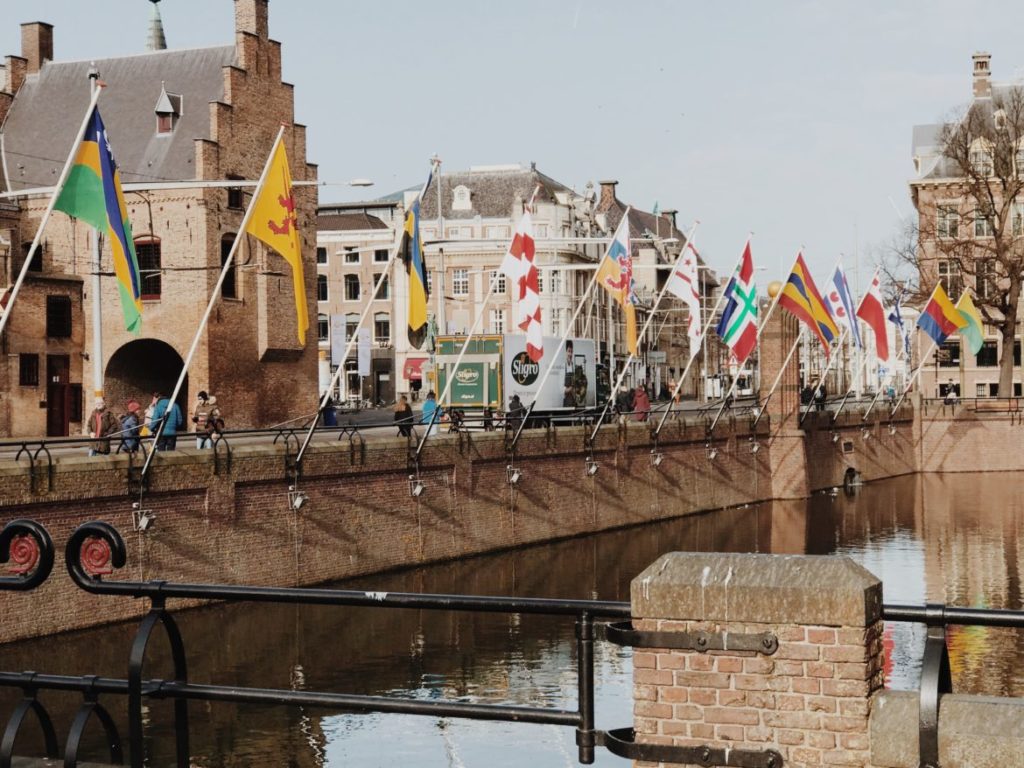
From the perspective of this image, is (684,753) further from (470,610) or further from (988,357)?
(988,357)

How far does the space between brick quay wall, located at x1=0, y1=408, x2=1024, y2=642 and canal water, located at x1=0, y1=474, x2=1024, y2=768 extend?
25.5 inches

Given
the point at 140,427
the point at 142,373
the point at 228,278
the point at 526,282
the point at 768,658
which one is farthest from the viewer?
the point at 142,373

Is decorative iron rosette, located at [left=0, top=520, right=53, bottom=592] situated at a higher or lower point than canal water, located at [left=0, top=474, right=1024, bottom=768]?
higher

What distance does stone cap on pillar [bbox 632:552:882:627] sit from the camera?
18.4 ft

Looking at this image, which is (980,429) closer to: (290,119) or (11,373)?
(290,119)

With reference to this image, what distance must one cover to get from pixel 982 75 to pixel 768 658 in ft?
291

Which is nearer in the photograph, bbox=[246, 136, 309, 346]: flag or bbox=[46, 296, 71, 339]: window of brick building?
bbox=[246, 136, 309, 346]: flag

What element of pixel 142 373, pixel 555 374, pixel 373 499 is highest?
pixel 142 373

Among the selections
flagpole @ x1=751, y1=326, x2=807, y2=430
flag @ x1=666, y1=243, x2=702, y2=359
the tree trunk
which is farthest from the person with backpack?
the tree trunk

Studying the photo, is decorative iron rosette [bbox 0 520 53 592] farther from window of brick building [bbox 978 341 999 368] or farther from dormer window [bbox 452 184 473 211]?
dormer window [bbox 452 184 473 211]

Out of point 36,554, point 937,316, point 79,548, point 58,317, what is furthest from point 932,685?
point 937,316

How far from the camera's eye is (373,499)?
31391 mm

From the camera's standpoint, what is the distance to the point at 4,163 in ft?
158

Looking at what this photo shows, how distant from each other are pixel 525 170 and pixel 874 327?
51.5m
